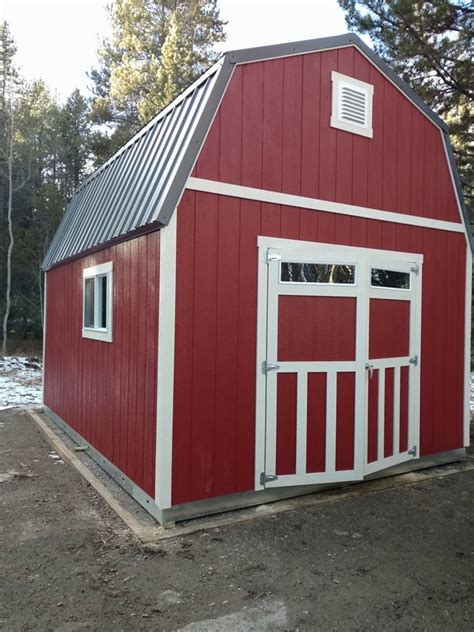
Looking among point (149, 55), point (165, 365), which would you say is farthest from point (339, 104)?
point (149, 55)

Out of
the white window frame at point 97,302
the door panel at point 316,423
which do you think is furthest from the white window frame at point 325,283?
the white window frame at point 97,302

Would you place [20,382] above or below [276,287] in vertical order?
below

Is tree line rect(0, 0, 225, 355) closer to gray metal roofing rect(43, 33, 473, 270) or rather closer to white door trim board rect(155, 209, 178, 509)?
gray metal roofing rect(43, 33, 473, 270)

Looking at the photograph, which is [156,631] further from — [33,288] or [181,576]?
[33,288]

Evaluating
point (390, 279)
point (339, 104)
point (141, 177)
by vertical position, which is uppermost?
point (339, 104)

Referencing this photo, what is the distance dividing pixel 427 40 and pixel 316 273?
20.8 feet

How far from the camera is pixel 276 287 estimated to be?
14.3 feet

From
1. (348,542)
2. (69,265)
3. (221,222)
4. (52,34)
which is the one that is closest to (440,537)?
(348,542)

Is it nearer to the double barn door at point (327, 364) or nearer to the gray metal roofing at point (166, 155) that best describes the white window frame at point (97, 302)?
the gray metal roofing at point (166, 155)

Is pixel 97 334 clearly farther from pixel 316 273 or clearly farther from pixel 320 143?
pixel 320 143

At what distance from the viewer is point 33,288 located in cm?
2162

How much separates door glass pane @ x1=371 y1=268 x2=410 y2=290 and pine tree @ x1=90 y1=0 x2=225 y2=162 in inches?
550

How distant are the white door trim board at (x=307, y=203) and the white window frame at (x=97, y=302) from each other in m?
1.61

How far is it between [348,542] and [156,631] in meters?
1.61
